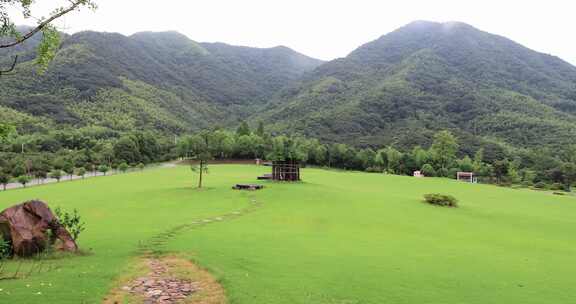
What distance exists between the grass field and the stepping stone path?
801 millimetres

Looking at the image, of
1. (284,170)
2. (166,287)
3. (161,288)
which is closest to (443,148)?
(284,170)

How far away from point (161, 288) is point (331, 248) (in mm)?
8885

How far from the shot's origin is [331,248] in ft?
61.3

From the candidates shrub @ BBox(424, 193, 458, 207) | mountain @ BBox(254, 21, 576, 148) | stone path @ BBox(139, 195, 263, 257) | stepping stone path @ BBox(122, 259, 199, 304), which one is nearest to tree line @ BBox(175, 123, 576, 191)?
mountain @ BBox(254, 21, 576, 148)

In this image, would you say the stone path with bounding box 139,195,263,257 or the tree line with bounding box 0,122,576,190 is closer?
the stone path with bounding box 139,195,263,257

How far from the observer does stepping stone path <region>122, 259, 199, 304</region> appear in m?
10.9

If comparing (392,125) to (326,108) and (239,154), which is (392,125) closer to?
(326,108)

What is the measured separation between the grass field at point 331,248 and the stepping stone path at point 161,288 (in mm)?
801

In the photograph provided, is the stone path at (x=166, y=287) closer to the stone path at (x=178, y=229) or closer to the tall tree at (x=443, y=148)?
the stone path at (x=178, y=229)

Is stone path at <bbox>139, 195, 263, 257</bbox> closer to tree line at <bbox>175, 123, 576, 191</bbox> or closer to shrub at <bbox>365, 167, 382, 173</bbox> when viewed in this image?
tree line at <bbox>175, 123, 576, 191</bbox>

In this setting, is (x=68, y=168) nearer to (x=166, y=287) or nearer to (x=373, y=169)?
(x=373, y=169)

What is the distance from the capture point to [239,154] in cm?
11000

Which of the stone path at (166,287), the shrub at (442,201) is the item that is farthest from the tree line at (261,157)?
the stone path at (166,287)

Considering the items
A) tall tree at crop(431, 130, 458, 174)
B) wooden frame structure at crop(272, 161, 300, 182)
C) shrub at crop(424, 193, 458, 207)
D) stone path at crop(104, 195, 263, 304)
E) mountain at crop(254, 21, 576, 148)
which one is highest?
mountain at crop(254, 21, 576, 148)
